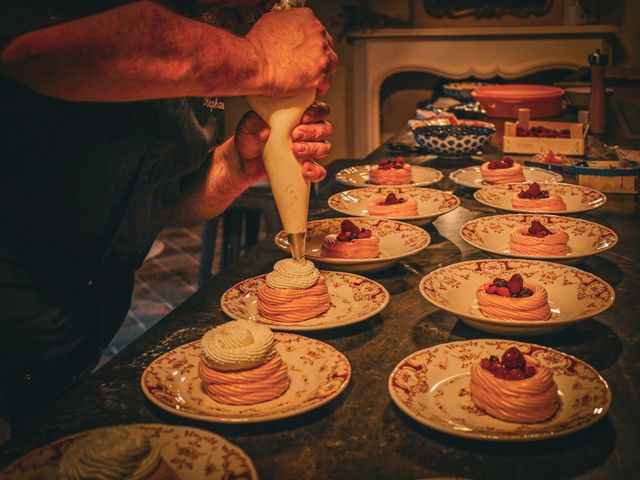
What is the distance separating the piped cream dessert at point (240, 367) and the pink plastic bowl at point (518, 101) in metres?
2.85

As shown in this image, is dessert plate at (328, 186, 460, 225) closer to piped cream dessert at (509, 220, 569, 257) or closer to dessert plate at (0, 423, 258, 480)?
piped cream dessert at (509, 220, 569, 257)

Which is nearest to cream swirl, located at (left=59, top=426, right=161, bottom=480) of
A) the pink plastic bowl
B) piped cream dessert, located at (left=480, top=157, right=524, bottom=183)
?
piped cream dessert, located at (left=480, top=157, right=524, bottom=183)

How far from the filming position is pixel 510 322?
4.57ft

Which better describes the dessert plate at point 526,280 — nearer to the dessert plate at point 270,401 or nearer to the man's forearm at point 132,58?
the dessert plate at point 270,401

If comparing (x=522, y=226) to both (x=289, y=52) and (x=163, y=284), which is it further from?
(x=163, y=284)

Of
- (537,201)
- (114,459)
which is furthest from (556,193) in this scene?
(114,459)

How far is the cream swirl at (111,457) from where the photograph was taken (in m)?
0.96

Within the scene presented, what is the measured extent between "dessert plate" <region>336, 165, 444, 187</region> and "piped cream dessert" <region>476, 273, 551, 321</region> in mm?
1098

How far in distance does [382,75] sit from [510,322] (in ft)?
18.8

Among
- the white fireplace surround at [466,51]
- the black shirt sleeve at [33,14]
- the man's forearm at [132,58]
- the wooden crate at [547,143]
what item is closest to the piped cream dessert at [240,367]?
the man's forearm at [132,58]

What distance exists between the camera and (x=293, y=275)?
1588 mm

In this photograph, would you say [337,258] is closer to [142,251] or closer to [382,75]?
[142,251]

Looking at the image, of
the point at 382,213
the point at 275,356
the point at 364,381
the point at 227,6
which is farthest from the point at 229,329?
the point at 382,213

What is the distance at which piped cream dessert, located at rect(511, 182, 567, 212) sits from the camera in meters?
2.23
